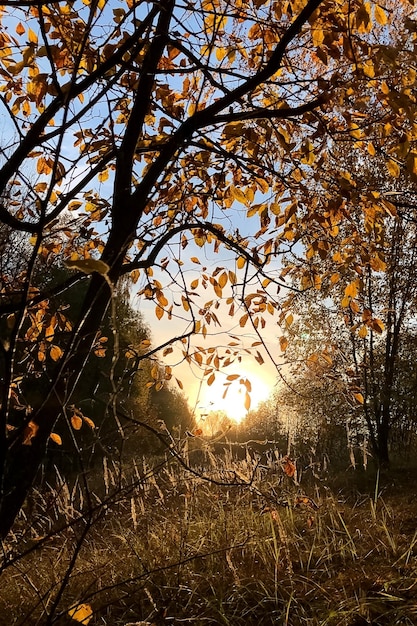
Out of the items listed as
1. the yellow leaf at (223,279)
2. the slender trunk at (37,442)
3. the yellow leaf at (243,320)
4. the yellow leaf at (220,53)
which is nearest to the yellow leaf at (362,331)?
the yellow leaf at (243,320)

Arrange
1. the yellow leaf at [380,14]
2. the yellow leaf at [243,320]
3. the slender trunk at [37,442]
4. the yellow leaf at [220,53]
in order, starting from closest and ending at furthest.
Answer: the slender trunk at [37,442], the yellow leaf at [380,14], the yellow leaf at [220,53], the yellow leaf at [243,320]

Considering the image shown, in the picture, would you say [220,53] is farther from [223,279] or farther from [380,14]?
[223,279]

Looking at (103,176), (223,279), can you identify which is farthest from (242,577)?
(103,176)

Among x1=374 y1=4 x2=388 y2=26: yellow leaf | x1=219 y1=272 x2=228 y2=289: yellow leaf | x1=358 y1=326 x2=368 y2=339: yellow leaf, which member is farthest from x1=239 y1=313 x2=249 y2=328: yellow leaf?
x1=374 y1=4 x2=388 y2=26: yellow leaf

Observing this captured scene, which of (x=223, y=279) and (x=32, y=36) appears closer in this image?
(x=32, y=36)

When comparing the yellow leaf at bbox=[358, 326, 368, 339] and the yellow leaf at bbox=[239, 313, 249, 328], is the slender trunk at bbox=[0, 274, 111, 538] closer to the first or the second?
the yellow leaf at bbox=[239, 313, 249, 328]

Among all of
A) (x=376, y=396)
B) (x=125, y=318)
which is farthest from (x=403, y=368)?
(x=125, y=318)

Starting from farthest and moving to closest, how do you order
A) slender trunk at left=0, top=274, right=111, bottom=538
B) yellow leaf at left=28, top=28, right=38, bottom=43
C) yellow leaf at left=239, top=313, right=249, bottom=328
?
yellow leaf at left=239, top=313, right=249, bottom=328
yellow leaf at left=28, top=28, right=38, bottom=43
slender trunk at left=0, top=274, right=111, bottom=538

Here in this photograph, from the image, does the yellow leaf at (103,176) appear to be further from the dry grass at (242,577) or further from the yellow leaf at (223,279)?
the dry grass at (242,577)

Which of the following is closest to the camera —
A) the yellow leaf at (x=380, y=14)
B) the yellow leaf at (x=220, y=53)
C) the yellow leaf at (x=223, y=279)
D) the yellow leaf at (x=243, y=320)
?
the yellow leaf at (x=380, y=14)

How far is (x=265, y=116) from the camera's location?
195 centimetres

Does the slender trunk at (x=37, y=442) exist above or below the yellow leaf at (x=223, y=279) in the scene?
below

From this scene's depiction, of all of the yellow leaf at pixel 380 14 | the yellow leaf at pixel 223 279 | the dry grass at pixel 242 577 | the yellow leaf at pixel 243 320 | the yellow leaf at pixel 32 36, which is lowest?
the dry grass at pixel 242 577

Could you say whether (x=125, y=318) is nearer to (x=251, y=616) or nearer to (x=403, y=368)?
(x=403, y=368)
